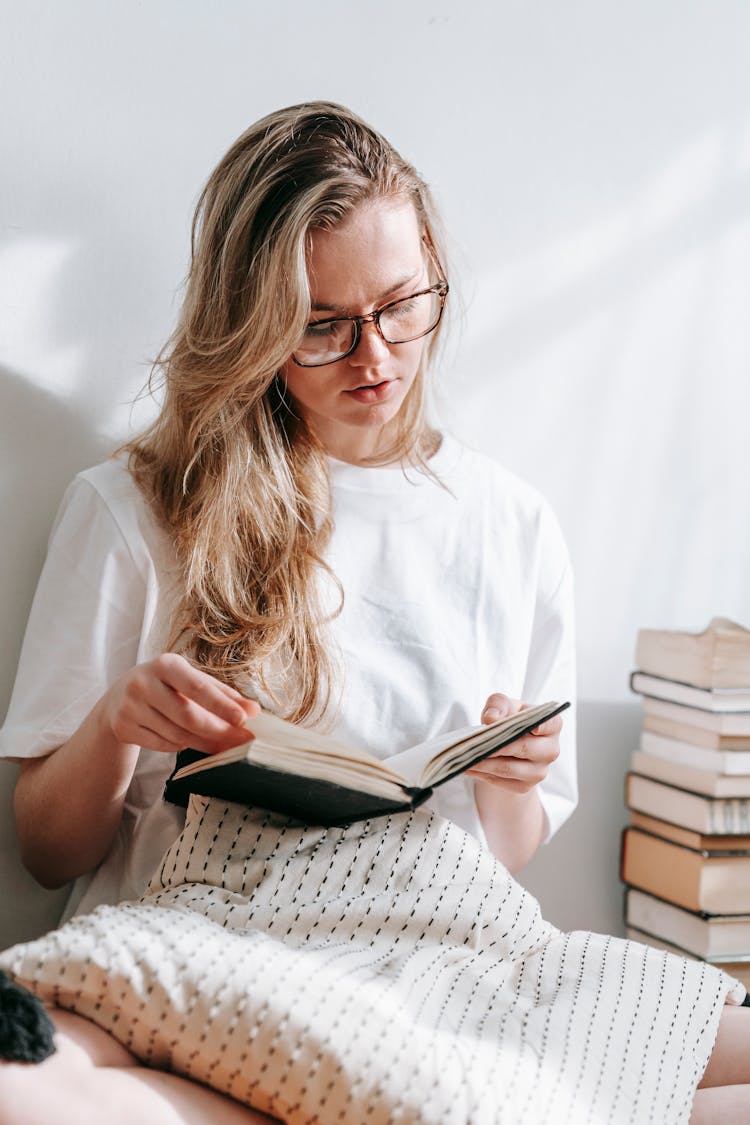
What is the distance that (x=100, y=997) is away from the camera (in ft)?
2.73

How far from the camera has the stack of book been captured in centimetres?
152

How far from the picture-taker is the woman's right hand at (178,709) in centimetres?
97

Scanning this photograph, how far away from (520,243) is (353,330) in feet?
1.70

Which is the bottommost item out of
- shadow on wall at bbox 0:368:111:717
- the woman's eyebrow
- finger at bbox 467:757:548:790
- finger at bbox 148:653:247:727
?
finger at bbox 467:757:548:790

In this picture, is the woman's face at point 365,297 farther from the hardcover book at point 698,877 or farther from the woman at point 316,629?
the hardcover book at point 698,877

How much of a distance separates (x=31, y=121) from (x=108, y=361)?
0.29m

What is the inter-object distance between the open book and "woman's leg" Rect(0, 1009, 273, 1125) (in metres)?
0.23

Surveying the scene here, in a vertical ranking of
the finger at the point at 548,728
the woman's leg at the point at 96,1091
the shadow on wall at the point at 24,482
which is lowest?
the woman's leg at the point at 96,1091

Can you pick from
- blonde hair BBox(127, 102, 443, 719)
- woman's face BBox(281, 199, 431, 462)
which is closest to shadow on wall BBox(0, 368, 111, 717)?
blonde hair BBox(127, 102, 443, 719)

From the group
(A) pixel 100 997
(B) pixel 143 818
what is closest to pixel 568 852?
(B) pixel 143 818

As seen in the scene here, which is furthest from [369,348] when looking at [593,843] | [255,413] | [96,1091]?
[593,843]

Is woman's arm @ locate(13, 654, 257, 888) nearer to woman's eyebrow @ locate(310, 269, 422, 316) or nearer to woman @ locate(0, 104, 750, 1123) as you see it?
woman @ locate(0, 104, 750, 1123)

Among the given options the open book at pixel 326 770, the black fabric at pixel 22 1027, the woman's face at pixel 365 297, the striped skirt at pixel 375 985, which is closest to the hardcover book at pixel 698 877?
the striped skirt at pixel 375 985

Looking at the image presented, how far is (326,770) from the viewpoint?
931 mm
